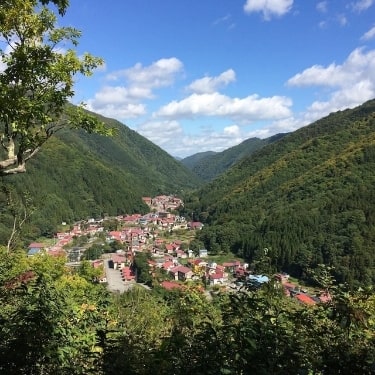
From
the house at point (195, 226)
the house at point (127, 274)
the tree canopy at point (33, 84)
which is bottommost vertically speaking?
the house at point (127, 274)

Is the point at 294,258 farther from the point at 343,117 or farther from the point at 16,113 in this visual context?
the point at 343,117

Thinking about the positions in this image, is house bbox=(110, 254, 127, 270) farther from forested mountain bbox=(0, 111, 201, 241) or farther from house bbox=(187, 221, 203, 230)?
house bbox=(187, 221, 203, 230)

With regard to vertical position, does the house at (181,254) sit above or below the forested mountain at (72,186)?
below

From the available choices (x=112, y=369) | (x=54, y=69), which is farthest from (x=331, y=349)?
(x=54, y=69)

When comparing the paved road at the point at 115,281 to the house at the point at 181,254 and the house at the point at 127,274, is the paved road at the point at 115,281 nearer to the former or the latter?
the house at the point at 127,274

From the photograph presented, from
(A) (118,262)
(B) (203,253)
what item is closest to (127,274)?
(A) (118,262)

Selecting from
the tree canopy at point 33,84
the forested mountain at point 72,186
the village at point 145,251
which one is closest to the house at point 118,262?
the village at point 145,251

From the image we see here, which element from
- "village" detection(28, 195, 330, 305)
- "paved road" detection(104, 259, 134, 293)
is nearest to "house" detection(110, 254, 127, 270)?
"village" detection(28, 195, 330, 305)

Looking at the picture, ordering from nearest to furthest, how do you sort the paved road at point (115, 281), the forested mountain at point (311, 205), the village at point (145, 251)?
the village at point (145, 251) → the paved road at point (115, 281) → the forested mountain at point (311, 205)
